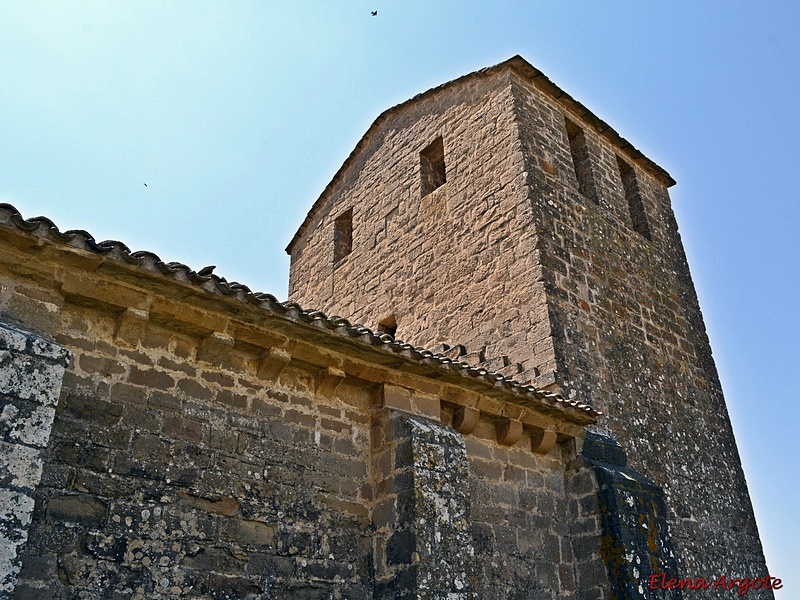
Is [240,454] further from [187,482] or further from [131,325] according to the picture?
[131,325]

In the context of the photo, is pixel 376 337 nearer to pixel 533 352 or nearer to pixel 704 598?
pixel 533 352

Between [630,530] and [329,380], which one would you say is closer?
[329,380]

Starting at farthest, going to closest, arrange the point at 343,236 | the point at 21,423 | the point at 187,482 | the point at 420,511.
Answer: the point at 343,236 → the point at 420,511 → the point at 187,482 → the point at 21,423

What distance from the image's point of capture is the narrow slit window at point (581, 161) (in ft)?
35.0

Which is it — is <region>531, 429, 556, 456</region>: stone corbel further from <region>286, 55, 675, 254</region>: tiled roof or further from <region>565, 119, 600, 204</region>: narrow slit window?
<region>286, 55, 675, 254</region>: tiled roof

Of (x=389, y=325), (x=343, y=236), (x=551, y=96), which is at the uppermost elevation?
(x=551, y=96)

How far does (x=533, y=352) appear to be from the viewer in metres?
8.42

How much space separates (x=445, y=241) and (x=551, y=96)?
9.77ft

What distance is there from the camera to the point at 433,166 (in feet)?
38.3

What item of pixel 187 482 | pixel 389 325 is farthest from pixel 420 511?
pixel 389 325

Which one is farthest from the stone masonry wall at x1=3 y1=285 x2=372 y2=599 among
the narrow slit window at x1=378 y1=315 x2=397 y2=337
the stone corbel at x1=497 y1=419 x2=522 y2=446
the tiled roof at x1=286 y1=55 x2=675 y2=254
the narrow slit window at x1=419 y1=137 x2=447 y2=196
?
the tiled roof at x1=286 y1=55 x2=675 y2=254

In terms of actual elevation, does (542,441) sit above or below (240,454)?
above

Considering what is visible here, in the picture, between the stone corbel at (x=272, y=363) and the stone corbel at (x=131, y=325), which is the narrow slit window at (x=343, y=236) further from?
the stone corbel at (x=131, y=325)

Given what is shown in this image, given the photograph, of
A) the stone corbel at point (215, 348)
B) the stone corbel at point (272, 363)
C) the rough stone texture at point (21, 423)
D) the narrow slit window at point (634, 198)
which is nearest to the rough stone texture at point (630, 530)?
the stone corbel at point (272, 363)
